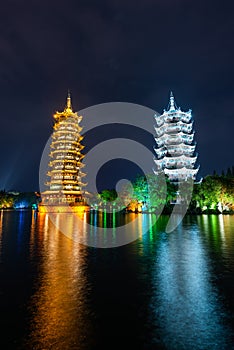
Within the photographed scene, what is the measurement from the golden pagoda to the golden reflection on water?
55.9 metres

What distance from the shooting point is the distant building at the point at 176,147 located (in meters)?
63.5

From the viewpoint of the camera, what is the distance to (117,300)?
23.9 feet

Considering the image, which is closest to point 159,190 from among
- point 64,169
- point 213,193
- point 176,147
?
point 213,193

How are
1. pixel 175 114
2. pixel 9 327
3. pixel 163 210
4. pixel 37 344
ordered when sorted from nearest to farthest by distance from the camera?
pixel 37 344 → pixel 9 327 → pixel 163 210 → pixel 175 114

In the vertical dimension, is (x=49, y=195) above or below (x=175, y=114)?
below

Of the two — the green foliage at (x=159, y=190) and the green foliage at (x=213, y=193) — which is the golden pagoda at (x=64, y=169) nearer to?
the green foliage at (x=159, y=190)

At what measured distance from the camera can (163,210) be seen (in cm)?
5319

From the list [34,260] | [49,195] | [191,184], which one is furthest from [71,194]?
[34,260]

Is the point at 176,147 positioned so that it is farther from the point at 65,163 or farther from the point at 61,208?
the point at 61,208

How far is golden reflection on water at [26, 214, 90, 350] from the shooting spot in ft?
17.0

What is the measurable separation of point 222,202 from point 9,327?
54828 mm

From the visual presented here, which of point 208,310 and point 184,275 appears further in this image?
point 184,275

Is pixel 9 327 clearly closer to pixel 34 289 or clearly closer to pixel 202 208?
pixel 34 289

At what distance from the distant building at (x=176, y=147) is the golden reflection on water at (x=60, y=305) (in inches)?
2123
